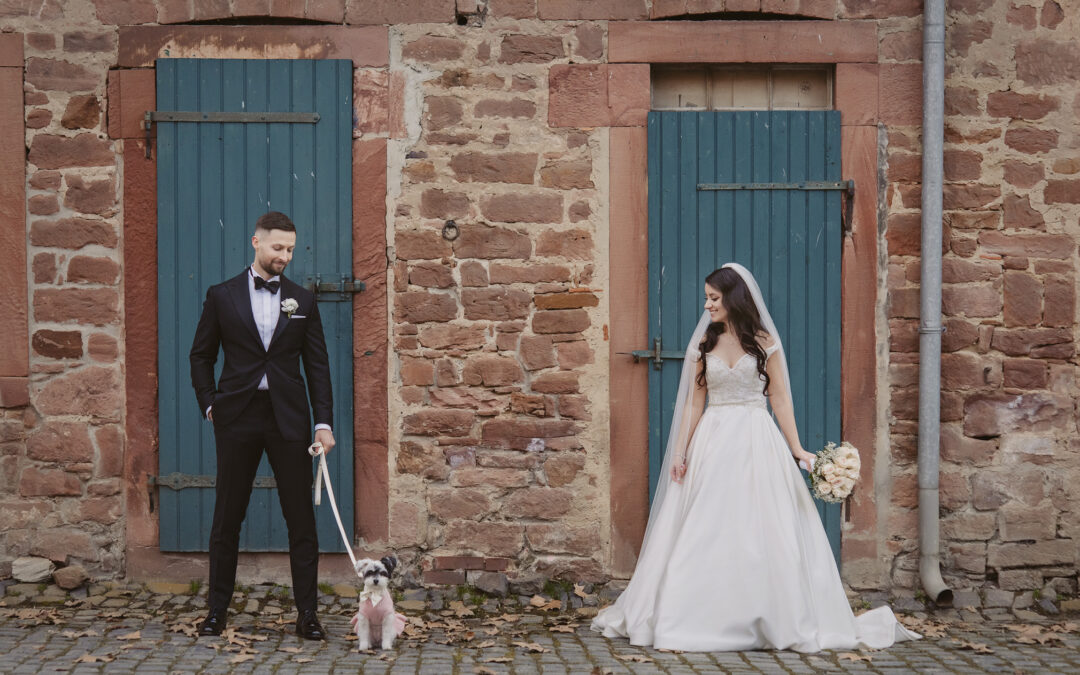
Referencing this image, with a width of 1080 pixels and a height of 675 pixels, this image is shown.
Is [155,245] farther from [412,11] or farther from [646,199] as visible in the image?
[646,199]

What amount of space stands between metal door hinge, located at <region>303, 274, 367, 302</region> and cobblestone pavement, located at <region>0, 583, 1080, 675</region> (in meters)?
1.57

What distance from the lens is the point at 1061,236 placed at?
245 inches

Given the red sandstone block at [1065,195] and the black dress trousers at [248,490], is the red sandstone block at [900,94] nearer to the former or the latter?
the red sandstone block at [1065,195]

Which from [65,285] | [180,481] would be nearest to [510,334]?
[180,481]

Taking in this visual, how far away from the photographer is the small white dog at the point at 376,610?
468 centimetres

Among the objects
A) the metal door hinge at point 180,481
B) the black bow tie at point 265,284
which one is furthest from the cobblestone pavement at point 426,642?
the black bow tie at point 265,284

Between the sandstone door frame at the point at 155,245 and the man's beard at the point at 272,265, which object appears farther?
the sandstone door frame at the point at 155,245

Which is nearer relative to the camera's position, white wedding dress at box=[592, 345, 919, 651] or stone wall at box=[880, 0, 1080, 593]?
white wedding dress at box=[592, 345, 919, 651]

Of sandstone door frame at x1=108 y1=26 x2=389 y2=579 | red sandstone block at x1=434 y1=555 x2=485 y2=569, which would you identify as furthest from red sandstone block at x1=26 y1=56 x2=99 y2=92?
red sandstone block at x1=434 y1=555 x2=485 y2=569

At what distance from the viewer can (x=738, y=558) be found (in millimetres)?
5012

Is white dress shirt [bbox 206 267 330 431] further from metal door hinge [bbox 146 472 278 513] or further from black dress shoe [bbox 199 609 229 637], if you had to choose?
metal door hinge [bbox 146 472 278 513]

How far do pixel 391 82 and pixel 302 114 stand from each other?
1.68 ft

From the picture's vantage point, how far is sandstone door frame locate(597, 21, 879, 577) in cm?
620

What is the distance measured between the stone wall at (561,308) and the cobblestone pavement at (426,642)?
0.32 m
